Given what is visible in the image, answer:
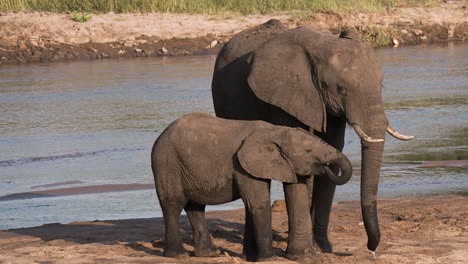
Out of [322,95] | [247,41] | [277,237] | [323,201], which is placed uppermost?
[247,41]

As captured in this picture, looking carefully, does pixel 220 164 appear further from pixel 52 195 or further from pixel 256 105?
pixel 52 195

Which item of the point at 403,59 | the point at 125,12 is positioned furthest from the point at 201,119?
the point at 125,12

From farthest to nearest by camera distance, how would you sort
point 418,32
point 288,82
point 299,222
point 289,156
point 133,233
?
point 418,32, point 133,233, point 288,82, point 299,222, point 289,156

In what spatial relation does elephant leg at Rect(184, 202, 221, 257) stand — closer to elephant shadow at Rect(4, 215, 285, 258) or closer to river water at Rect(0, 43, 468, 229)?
elephant shadow at Rect(4, 215, 285, 258)

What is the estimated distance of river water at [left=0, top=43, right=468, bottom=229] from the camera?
45.3ft

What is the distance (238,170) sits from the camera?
367 inches

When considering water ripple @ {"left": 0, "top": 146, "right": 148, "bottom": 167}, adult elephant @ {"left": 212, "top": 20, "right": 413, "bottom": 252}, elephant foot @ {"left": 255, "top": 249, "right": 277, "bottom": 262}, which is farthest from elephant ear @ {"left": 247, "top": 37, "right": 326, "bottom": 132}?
water ripple @ {"left": 0, "top": 146, "right": 148, "bottom": 167}

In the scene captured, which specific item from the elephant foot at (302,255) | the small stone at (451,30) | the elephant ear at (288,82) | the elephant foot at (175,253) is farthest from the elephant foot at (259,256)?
the small stone at (451,30)

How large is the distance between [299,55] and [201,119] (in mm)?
936

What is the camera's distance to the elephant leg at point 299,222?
9438mm

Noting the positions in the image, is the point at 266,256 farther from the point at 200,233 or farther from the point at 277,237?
the point at 277,237

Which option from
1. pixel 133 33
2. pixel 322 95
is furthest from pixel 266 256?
pixel 133 33

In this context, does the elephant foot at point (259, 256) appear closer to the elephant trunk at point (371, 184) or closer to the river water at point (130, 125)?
the elephant trunk at point (371, 184)

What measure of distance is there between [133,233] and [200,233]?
1566mm
